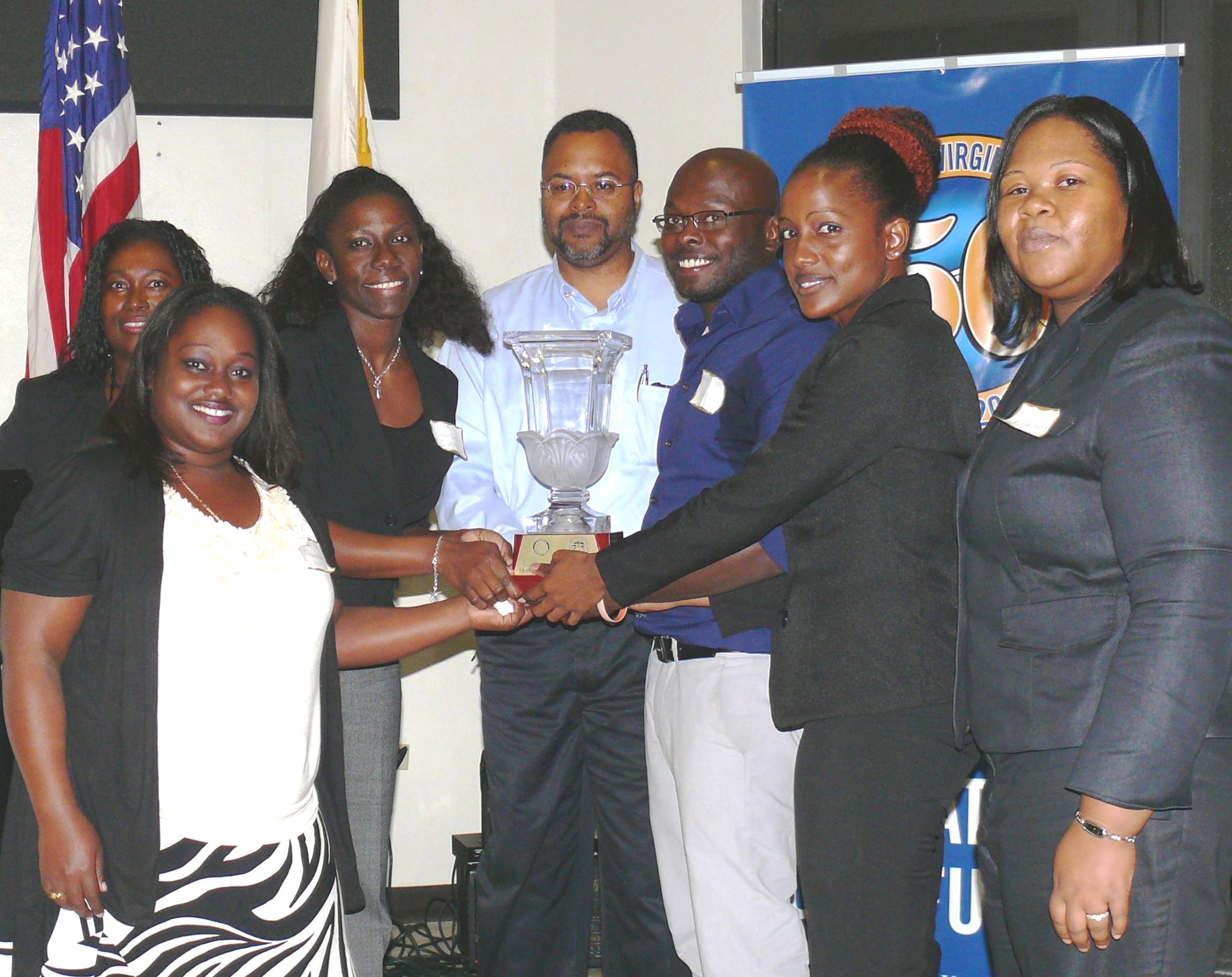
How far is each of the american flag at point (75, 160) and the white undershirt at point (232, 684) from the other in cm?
197

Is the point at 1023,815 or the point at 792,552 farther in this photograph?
the point at 792,552

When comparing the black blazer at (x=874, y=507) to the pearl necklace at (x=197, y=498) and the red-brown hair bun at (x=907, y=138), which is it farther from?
the pearl necklace at (x=197, y=498)

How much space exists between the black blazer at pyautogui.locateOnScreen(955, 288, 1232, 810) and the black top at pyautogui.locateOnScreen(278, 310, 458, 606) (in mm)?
1581

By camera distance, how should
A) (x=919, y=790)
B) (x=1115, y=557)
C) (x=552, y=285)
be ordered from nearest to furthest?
1. (x=1115, y=557)
2. (x=919, y=790)
3. (x=552, y=285)

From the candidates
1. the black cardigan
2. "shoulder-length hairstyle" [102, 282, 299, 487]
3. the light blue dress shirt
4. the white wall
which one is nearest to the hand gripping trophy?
the light blue dress shirt

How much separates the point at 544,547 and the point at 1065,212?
55.0 inches

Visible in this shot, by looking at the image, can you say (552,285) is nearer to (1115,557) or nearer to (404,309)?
(404,309)

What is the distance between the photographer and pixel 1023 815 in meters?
1.75

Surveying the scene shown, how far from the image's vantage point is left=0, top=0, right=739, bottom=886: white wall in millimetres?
4402

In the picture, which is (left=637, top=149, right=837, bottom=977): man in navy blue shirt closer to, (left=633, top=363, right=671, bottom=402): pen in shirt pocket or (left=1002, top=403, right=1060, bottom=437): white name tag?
(left=633, top=363, right=671, bottom=402): pen in shirt pocket

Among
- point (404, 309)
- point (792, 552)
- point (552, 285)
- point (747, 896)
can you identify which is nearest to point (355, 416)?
point (404, 309)

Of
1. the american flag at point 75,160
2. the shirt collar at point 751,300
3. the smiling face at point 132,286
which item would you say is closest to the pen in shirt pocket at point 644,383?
the shirt collar at point 751,300

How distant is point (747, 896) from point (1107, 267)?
4.65ft

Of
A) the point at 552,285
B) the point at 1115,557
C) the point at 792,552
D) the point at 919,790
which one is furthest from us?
the point at 552,285
